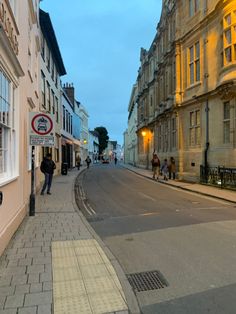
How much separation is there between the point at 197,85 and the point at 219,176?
670cm

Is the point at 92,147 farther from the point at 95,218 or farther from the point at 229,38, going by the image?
the point at 95,218

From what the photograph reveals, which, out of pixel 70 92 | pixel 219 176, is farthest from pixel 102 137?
pixel 219 176

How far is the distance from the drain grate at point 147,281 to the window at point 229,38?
1532 centimetres

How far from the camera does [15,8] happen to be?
8469 mm

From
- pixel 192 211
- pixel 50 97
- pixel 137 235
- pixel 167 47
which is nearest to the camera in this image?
pixel 137 235

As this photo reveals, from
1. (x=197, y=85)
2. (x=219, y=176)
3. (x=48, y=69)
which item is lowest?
(x=219, y=176)

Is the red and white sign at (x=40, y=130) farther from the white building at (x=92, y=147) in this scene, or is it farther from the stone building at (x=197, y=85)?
the white building at (x=92, y=147)

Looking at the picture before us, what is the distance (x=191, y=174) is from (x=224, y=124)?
4693 mm

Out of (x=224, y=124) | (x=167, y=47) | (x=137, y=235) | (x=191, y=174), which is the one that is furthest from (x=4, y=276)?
(x=167, y=47)

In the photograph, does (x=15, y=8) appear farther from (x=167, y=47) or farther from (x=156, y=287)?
(x=167, y=47)

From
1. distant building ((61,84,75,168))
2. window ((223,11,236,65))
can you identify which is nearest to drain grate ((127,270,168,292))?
window ((223,11,236,65))

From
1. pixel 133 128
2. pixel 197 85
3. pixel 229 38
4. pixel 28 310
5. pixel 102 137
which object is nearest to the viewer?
pixel 28 310

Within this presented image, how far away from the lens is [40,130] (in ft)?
33.0

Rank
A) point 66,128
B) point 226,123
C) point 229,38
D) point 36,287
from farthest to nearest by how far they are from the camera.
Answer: point 66,128 < point 226,123 < point 229,38 < point 36,287
